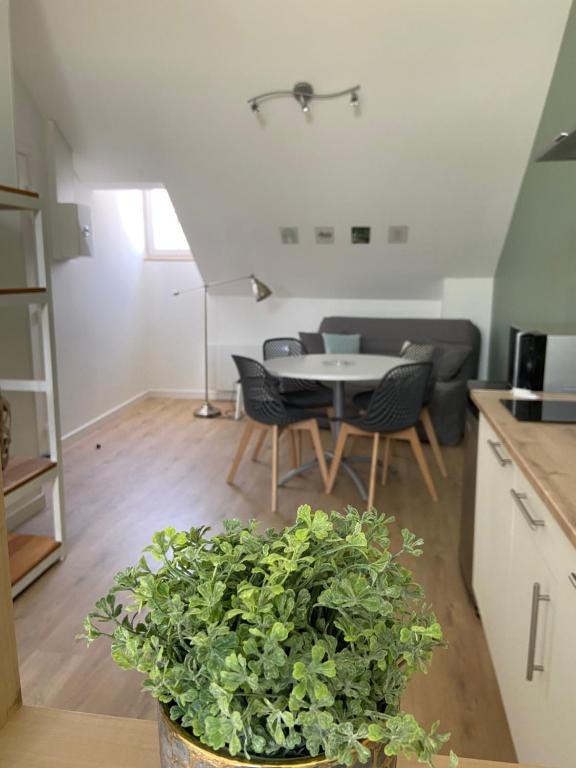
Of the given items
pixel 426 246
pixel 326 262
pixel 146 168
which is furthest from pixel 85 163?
pixel 426 246

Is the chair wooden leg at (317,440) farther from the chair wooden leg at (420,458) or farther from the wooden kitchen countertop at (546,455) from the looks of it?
the wooden kitchen countertop at (546,455)

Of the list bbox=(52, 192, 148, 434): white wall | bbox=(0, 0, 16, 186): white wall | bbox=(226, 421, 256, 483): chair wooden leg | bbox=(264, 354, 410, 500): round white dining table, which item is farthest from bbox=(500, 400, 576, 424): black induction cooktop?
bbox=(52, 192, 148, 434): white wall

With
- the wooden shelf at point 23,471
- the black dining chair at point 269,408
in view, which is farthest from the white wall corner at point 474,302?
the wooden shelf at point 23,471

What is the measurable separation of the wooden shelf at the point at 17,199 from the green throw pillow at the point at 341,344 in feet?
9.96

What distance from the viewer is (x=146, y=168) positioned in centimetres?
481

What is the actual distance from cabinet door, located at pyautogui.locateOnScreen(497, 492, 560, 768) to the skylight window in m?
5.19

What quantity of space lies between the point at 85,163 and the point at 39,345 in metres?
1.54

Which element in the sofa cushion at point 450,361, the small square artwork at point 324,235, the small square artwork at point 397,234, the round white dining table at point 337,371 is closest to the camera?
the round white dining table at point 337,371

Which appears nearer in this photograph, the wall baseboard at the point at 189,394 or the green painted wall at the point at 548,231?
the green painted wall at the point at 548,231

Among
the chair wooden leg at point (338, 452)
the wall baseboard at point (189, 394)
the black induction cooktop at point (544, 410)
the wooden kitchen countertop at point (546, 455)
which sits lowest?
the wall baseboard at point (189, 394)

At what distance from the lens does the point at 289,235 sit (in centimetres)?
529

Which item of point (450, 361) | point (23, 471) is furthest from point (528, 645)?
point (450, 361)

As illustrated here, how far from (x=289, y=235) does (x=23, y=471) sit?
3235 mm

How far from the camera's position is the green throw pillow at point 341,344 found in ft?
17.3
